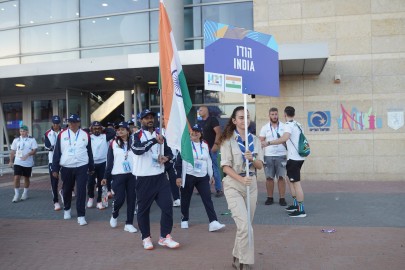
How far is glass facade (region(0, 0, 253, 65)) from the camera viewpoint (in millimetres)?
14140

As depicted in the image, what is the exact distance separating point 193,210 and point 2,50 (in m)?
12.9

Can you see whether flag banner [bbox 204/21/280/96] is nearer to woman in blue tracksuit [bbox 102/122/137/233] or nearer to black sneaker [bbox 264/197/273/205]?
woman in blue tracksuit [bbox 102/122/137/233]

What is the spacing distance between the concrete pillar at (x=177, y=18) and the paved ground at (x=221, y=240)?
659 centimetres

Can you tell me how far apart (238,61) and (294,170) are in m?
3.33

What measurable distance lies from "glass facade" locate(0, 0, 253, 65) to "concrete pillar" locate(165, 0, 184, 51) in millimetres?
772

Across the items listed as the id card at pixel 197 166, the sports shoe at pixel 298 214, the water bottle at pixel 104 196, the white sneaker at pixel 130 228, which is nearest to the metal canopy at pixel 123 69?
the water bottle at pixel 104 196

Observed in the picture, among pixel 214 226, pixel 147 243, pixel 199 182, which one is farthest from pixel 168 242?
pixel 199 182

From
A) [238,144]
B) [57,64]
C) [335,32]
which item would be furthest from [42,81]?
[238,144]

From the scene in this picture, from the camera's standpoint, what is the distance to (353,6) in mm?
11539

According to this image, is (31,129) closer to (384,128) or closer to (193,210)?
(193,210)

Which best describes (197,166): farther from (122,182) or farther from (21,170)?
(21,170)

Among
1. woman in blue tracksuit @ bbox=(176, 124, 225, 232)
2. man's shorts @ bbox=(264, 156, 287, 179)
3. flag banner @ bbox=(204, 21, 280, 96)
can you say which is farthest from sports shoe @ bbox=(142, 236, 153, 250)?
man's shorts @ bbox=(264, 156, 287, 179)

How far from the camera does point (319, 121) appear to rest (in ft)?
38.3

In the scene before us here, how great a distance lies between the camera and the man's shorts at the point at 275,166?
848cm
